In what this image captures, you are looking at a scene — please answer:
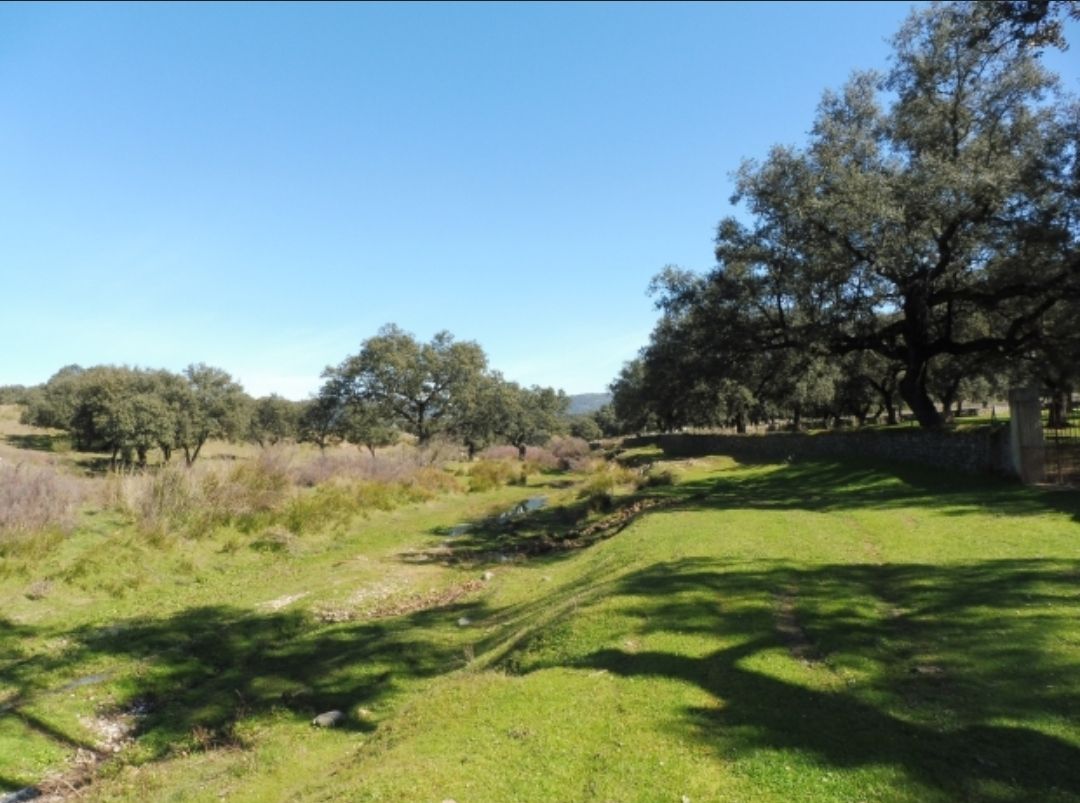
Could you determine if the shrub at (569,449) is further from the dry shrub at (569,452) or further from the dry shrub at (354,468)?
the dry shrub at (354,468)

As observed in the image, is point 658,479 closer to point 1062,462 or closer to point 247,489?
point 1062,462

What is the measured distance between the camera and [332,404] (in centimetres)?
5391

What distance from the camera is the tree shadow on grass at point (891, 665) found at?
5.22 meters

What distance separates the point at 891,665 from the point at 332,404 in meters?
51.0

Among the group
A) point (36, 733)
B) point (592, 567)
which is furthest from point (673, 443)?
point (36, 733)

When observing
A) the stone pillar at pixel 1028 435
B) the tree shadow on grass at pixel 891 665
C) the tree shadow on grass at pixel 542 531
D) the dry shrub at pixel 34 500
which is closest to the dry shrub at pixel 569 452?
the tree shadow on grass at pixel 542 531

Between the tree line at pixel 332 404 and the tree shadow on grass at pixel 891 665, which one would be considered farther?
the tree line at pixel 332 404

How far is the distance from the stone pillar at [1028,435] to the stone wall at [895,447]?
0.80 meters

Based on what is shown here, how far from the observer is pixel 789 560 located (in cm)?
1215

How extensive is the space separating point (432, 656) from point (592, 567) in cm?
481

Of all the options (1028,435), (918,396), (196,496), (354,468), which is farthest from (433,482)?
(1028,435)

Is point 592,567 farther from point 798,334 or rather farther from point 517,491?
point 517,491

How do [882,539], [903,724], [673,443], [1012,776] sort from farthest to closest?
1. [673,443]
2. [882,539]
3. [903,724]
4. [1012,776]

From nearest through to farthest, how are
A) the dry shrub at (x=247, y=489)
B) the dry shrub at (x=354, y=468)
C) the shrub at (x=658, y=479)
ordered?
the dry shrub at (x=247, y=489) → the dry shrub at (x=354, y=468) → the shrub at (x=658, y=479)
